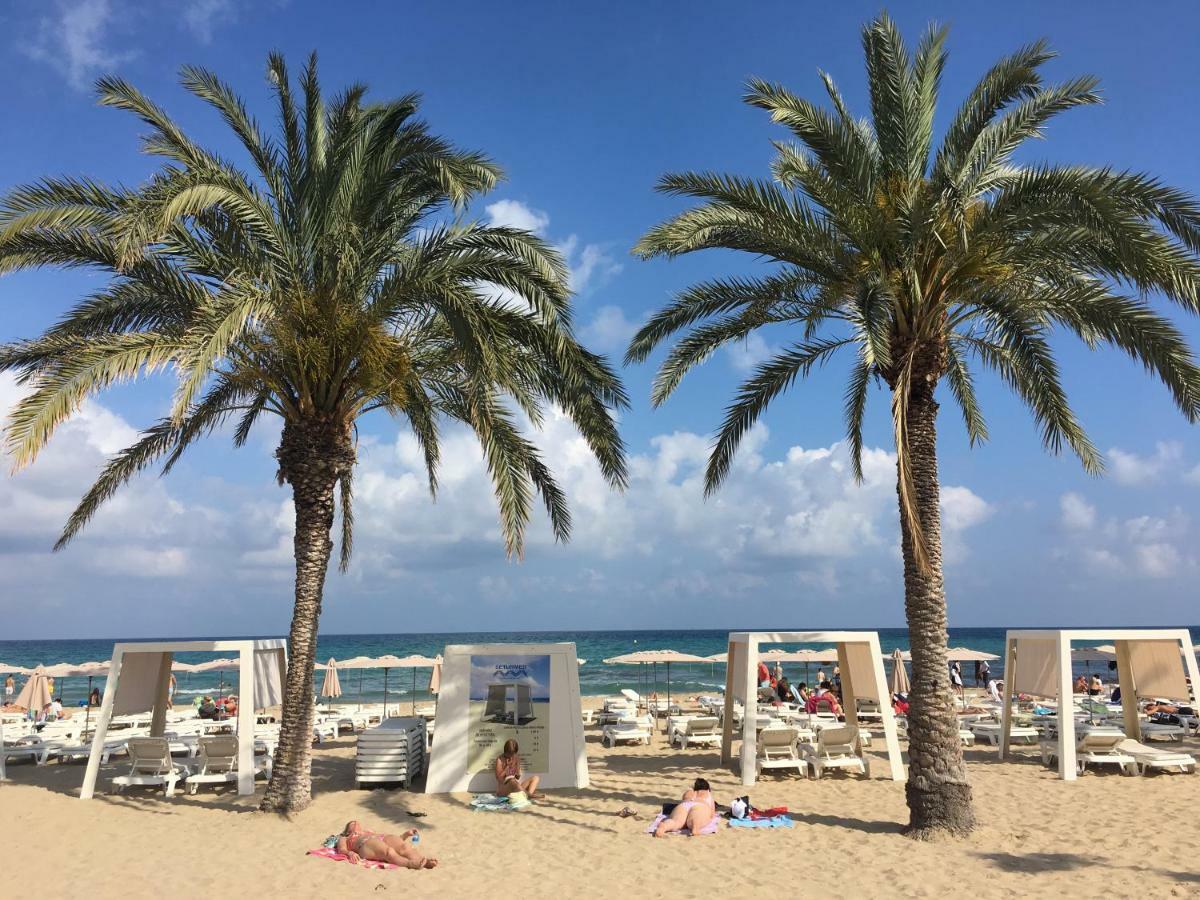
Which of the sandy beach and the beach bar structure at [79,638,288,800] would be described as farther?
the beach bar structure at [79,638,288,800]

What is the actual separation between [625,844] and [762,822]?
5.81 feet

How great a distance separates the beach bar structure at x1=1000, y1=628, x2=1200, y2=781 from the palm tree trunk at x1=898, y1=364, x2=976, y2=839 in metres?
4.40

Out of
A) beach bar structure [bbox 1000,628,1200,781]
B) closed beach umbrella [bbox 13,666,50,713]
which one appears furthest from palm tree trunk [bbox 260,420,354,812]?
closed beach umbrella [bbox 13,666,50,713]

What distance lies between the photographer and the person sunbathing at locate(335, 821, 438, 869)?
8414 millimetres

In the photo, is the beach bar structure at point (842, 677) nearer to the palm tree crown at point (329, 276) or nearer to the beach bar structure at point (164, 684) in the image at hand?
the palm tree crown at point (329, 276)

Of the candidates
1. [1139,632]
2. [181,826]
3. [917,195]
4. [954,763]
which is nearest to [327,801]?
[181,826]

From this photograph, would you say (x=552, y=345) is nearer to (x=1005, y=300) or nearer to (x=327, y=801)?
(x=1005, y=300)

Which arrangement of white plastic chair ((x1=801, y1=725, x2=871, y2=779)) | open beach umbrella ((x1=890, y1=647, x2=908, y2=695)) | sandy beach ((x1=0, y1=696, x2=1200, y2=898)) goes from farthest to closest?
1. open beach umbrella ((x1=890, y1=647, x2=908, y2=695))
2. white plastic chair ((x1=801, y1=725, x2=871, y2=779))
3. sandy beach ((x1=0, y1=696, x2=1200, y2=898))

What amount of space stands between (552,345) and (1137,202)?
645cm

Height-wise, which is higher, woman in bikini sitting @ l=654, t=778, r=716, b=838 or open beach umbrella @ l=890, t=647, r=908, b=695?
open beach umbrella @ l=890, t=647, r=908, b=695

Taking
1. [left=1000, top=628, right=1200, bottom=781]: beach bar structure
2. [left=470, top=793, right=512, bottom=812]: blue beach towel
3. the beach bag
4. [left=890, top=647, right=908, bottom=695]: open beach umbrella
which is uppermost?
[left=1000, top=628, right=1200, bottom=781]: beach bar structure

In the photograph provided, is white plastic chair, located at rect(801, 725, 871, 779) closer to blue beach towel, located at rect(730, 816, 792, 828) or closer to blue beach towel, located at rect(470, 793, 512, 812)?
blue beach towel, located at rect(730, 816, 792, 828)

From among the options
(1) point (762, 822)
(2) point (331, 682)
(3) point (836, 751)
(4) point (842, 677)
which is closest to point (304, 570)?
(1) point (762, 822)

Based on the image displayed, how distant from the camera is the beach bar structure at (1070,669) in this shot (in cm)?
1237
